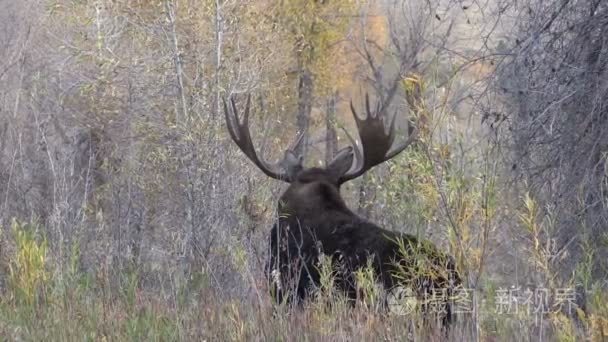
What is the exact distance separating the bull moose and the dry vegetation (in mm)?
257

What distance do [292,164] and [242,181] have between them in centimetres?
271

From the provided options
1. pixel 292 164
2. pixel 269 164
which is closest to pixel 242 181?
pixel 269 164

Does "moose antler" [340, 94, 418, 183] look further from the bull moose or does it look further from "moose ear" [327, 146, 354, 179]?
"moose ear" [327, 146, 354, 179]

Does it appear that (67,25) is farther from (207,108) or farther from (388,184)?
(388,184)

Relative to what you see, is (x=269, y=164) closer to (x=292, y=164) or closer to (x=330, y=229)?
(x=292, y=164)

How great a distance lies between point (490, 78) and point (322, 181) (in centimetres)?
170

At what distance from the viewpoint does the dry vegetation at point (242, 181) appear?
5.09 m

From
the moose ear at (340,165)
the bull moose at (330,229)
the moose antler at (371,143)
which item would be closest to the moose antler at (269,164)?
the bull moose at (330,229)

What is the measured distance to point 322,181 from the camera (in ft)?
26.3

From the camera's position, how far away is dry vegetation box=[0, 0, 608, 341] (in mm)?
5090

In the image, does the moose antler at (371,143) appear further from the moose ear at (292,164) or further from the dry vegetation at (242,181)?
the moose ear at (292,164)

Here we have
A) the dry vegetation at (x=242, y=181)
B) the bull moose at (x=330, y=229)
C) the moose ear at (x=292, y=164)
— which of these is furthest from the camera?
the moose ear at (x=292, y=164)

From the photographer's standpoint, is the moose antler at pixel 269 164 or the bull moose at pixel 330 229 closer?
the bull moose at pixel 330 229

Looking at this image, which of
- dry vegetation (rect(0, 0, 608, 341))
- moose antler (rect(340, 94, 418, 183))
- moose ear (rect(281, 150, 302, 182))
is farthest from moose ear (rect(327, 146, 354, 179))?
dry vegetation (rect(0, 0, 608, 341))
